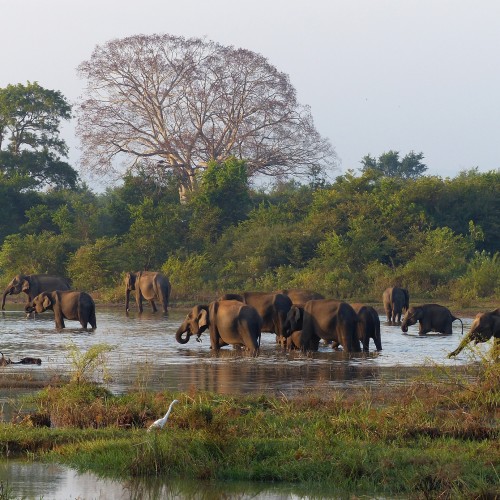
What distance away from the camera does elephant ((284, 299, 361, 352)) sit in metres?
19.5

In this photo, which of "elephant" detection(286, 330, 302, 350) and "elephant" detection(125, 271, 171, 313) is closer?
"elephant" detection(286, 330, 302, 350)

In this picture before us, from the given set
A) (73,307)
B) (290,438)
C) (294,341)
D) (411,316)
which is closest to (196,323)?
(294,341)

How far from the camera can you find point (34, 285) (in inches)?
1250

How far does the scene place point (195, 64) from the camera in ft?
160

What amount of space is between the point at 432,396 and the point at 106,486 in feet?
14.9

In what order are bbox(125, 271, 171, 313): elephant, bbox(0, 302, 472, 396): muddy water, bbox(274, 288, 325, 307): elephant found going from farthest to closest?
bbox(125, 271, 171, 313): elephant → bbox(274, 288, 325, 307): elephant → bbox(0, 302, 472, 396): muddy water

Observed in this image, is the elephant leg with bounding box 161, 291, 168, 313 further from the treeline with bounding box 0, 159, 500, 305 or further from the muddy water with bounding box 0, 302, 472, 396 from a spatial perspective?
the muddy water with bounding box 0, 302, 472, 396

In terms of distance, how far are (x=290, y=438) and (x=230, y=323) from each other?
9.48 meters

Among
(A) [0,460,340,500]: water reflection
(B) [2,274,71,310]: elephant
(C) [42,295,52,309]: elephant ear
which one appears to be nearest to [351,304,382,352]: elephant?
(C) [42,295,52,309]: elephant ear

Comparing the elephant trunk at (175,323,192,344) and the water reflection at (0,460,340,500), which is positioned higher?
the elephant trunk at (175,323,192,344)

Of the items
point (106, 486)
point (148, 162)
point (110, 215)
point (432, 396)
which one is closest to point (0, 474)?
point (106, 486)

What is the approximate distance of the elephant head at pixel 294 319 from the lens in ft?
65.8

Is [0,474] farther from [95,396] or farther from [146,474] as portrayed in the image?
[95,396]

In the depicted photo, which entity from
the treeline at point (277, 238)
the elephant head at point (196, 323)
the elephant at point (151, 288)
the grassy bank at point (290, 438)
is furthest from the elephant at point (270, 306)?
the treeline at point (277, 238)
